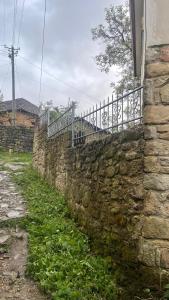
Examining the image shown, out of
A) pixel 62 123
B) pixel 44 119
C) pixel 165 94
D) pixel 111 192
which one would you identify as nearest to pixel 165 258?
pixel 111 192

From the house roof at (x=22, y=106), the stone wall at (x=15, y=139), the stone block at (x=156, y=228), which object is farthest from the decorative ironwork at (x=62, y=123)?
the house roof at (x=22, y=106)

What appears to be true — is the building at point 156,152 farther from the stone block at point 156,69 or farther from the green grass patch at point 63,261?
the green grass patch at point 63,261

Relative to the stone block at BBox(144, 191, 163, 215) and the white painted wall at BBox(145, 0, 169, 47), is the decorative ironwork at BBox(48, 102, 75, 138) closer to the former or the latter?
the white painted wall at BBox(145, 0, 169, 47)

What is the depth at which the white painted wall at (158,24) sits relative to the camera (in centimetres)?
382

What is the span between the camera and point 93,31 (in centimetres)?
2233

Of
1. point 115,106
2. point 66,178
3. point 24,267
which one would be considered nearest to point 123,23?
point 66,178

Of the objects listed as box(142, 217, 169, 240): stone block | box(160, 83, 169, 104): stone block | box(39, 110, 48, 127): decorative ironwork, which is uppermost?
box(39, 110, 48, 127): decorative ironwork

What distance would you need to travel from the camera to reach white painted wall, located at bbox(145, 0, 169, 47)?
382 cm

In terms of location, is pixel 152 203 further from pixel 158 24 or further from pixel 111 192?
pixel 158 24

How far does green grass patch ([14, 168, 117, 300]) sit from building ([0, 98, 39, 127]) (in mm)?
21353

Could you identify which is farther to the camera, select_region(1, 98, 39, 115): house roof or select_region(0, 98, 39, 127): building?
select_region(1, 98, 39, 115): house roof

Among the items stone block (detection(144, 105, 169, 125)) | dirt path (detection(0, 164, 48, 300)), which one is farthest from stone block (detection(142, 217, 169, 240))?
dirt path (detection(0, 164, 48, 300))

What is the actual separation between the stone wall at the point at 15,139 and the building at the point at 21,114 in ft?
21.6

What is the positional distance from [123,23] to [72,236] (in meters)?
18.1
